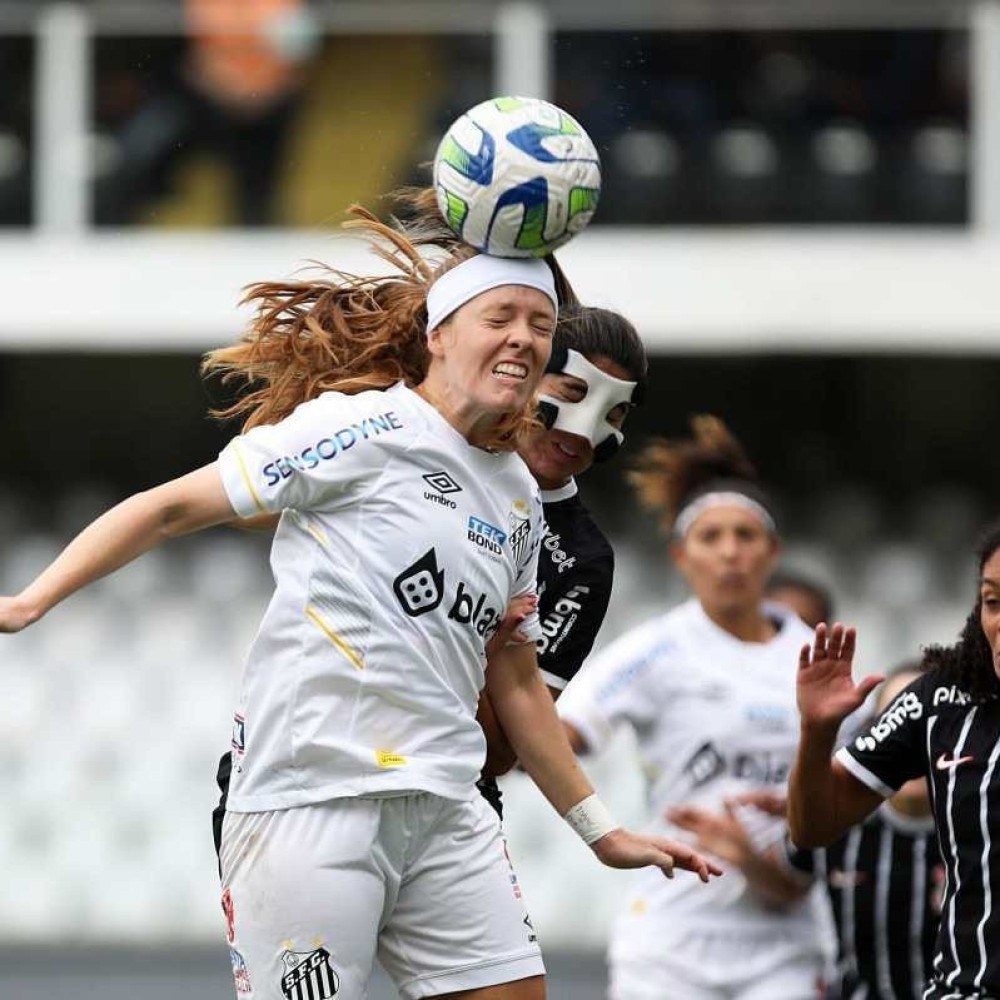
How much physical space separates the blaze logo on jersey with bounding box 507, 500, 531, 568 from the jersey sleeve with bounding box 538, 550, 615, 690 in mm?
427

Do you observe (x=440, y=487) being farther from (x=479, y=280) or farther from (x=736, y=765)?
(x=736, y=765)

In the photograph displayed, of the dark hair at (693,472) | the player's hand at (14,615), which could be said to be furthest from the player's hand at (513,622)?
the dark hair at (693,472)

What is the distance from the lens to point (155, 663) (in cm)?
1048

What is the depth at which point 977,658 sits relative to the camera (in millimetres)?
3742

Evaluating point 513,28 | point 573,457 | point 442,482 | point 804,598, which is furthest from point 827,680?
point 513,28

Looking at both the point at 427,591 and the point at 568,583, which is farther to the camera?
the point at 568,583

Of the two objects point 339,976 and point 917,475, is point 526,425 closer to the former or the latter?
point 339,976

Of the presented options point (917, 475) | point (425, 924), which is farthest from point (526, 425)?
point (917, 475)

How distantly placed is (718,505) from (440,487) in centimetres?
246

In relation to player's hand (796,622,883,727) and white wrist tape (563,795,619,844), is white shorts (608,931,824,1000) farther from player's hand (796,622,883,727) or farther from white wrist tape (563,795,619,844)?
player's hand (796,622,883,727)

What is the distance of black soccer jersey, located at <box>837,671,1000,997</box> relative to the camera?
11.8ft

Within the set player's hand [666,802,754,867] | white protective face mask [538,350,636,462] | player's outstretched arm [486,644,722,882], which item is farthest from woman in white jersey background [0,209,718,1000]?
player's hand [666,802,754,867]

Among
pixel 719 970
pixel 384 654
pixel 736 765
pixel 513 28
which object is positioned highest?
pixel 513 28

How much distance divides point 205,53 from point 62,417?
74.6 inches
